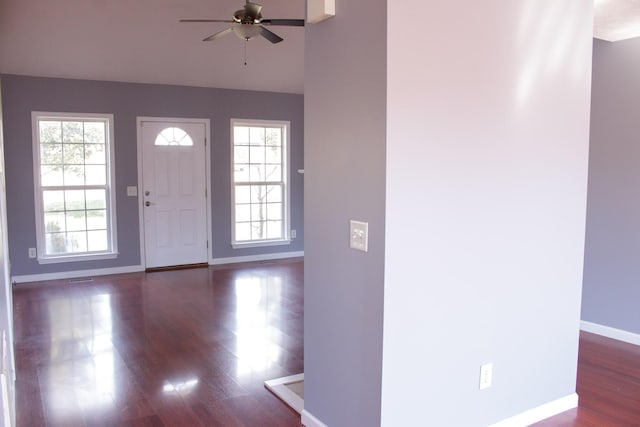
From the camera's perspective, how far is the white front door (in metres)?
6.81

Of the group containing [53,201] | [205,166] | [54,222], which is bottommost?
[54,222]

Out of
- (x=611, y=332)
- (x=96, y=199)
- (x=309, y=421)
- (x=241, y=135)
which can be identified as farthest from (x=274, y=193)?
(x=309, y=421)

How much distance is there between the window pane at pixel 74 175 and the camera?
640cm

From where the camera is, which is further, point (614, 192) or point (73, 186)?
point (73, 186)

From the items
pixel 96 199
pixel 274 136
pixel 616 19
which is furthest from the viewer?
pixel 274 136

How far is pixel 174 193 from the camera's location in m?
7.00

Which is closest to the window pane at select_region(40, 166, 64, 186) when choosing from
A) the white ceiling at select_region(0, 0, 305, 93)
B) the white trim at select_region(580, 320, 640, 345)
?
the white ceiling at select_region(0, 0, 305, 93)

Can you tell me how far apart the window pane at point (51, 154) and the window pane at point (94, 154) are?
30cm

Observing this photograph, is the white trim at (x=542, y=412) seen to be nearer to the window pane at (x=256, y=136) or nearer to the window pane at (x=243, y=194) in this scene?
the window pane at (x=243, y=194)

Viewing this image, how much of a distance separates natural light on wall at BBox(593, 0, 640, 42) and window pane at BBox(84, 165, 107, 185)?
5606 mm

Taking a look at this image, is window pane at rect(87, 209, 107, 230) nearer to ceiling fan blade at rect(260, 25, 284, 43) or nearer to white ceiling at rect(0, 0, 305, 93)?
white ceiling at rect(0, 0, 305, 93)

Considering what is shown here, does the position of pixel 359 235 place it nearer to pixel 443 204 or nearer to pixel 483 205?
pixel 443 204

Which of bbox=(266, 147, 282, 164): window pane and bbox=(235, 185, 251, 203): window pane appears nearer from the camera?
bbox=(235, 185, 251, 203): window pane

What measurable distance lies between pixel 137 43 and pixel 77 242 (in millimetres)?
2590
